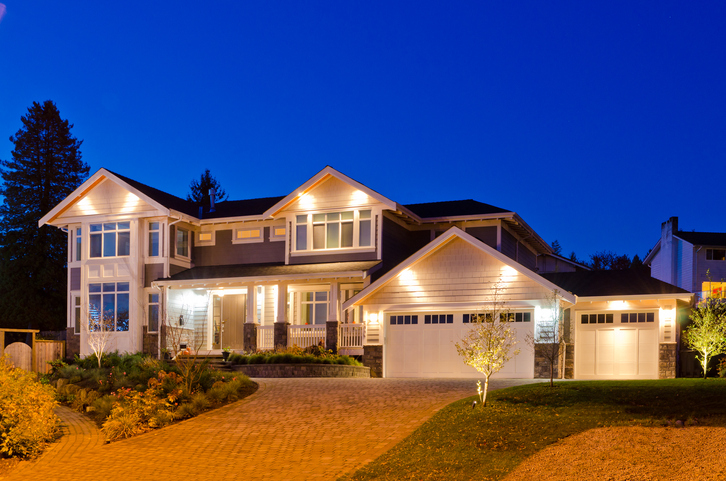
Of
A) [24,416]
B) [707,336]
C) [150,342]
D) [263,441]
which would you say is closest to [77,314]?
[150,342]

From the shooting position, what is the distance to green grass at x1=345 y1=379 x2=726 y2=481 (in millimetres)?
10422

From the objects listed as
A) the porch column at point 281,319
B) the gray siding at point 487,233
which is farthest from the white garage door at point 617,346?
the porch column at point 281,319

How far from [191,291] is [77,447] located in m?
15.2

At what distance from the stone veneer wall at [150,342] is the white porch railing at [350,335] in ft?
24.6

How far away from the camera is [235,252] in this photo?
29250mm

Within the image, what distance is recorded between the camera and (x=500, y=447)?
11086 mm

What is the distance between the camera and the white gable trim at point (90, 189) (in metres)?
27.8

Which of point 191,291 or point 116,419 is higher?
point 191,291

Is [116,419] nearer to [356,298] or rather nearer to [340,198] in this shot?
[356,298]

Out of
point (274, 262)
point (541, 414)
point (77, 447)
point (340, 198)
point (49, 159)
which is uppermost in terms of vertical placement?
point (49, 159)

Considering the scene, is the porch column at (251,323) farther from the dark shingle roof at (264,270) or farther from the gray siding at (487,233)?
the gray siding at (487,233)

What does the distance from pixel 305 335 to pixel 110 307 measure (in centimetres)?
838

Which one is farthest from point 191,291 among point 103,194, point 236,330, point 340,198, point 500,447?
point 500,447

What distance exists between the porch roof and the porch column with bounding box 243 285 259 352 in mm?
755
